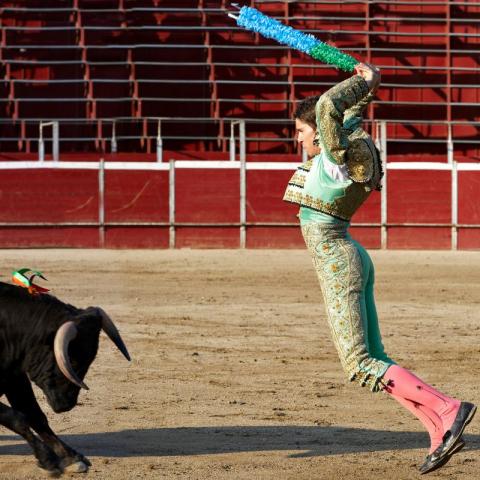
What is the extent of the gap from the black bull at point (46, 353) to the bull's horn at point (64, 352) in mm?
56

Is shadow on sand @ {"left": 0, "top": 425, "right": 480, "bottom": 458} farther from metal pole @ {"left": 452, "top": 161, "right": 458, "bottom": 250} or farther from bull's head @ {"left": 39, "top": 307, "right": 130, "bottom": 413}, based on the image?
metal pole @ {"left": 452, "top": 161, "right": 458, "bottom": 250}

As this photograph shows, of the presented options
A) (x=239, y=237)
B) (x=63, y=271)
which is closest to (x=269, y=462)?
(x=63, y=271)

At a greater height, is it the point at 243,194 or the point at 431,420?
the point at 431,420

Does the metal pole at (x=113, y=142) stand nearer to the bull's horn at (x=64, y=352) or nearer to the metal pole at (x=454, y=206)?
the metal pole at (x=454, y=206)

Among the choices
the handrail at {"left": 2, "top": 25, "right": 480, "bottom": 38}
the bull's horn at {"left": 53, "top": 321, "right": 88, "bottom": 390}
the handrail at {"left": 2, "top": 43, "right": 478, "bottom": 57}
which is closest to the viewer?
the bull's horn at {"left": 53, "top": 321, "right": 88, "bottom": 390}

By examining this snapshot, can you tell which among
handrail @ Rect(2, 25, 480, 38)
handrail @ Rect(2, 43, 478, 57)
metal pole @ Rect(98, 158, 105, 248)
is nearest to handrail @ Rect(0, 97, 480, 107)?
handrail @ Rect(2, 43, 478, 57)

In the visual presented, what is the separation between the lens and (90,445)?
14.9 feet

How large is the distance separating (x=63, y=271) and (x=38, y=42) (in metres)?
8.19

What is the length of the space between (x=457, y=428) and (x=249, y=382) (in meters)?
2.29

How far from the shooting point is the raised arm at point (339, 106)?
3604 millimetres

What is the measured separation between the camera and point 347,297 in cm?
383

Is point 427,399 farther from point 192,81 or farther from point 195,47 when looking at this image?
point 195,47

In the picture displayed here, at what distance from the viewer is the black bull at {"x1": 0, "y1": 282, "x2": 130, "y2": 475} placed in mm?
4012

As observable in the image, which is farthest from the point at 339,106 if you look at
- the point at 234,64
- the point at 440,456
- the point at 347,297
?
the point at 234,64
